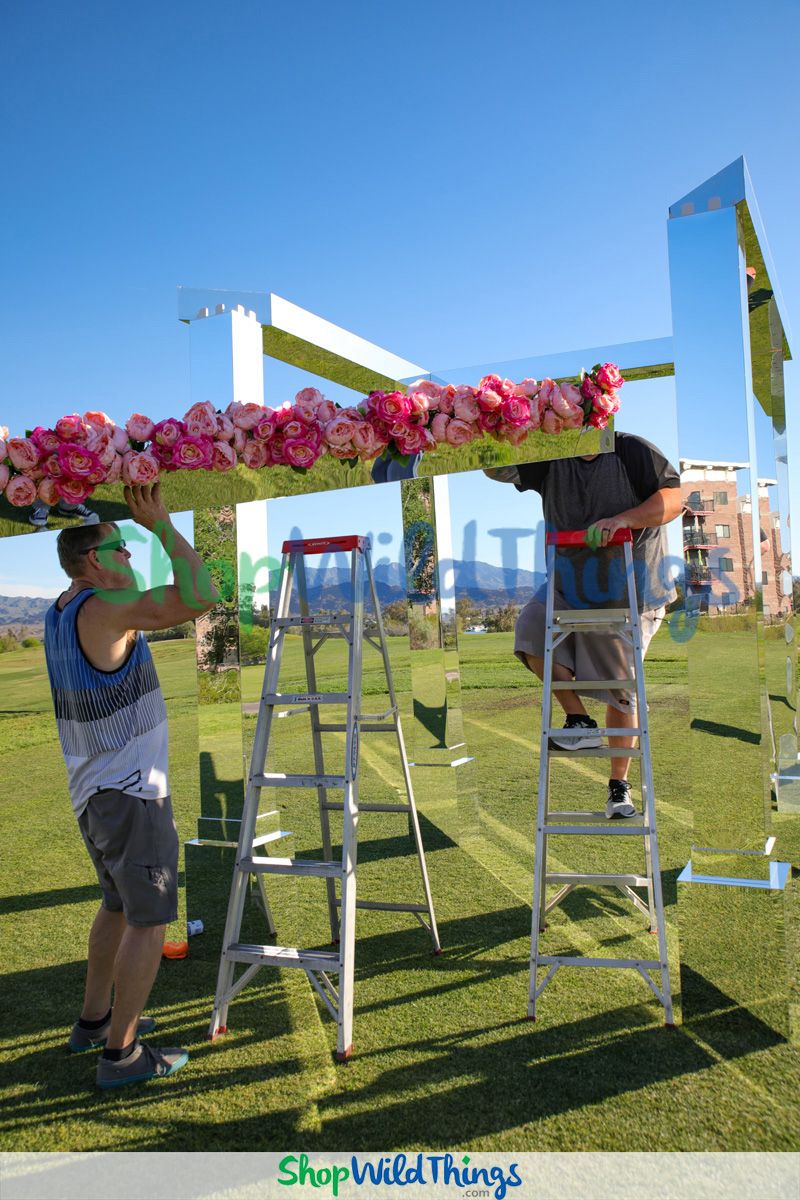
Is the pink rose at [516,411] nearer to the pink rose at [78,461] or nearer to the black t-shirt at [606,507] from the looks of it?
the black t-shirt at [606,507]

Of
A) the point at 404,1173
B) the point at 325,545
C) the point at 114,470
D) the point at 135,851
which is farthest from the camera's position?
the point at 325,545

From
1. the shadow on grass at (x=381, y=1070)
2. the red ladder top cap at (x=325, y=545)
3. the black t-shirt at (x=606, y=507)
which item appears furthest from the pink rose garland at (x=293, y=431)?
the shadow on grass at (x=381, y=1070)

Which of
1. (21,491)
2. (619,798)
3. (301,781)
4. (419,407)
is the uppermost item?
(419,407)

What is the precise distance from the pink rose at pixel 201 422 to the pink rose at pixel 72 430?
0.35m

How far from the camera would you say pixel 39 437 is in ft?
10.4

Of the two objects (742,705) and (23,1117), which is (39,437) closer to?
(23,1117)

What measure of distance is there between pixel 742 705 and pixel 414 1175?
5.80 ft

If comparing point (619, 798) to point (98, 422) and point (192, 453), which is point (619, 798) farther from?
point (98, 422)

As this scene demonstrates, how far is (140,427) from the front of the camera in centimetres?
Result: 321

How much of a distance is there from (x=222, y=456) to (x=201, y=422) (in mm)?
150

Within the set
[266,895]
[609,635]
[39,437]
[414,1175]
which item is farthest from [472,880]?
[39,437]

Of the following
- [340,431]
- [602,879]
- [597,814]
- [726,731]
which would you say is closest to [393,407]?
[340,431]

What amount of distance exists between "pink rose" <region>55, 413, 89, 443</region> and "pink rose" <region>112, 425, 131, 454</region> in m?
0.10

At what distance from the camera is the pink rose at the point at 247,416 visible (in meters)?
3.22
